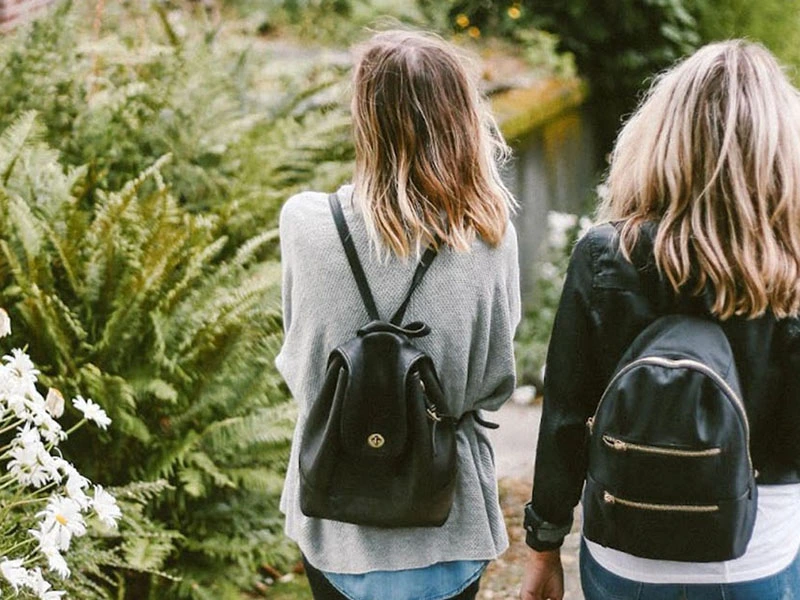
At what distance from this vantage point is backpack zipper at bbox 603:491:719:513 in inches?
74.8

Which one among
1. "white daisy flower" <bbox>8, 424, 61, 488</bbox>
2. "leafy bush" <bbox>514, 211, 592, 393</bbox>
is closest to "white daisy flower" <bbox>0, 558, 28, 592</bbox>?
"white daisy flower" <bbox>8, 424, 61, 488</bbox>

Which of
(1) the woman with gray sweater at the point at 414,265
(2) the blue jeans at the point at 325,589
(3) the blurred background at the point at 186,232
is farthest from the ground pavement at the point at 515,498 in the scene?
(1) the woman with gray sweater at the point at 414,265

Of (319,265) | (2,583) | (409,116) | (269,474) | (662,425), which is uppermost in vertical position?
(409,116)

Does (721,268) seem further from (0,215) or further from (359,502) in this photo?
(0,215)

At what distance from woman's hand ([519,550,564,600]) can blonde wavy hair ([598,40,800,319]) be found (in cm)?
78

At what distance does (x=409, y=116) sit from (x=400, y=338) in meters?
0.52

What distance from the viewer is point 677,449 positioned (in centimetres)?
187

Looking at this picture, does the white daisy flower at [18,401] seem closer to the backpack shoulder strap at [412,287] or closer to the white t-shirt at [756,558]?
the backpack shoulder strap at [412,287]

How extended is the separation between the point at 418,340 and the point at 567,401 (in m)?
0.37

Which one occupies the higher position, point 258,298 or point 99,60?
point 99,60

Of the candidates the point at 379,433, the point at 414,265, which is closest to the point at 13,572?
the point at 379,433

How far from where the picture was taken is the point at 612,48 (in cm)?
634

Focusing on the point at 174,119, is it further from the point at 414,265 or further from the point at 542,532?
the point at 542,532

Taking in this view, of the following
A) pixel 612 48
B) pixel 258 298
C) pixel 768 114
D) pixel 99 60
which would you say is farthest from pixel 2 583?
pixel 612 48
